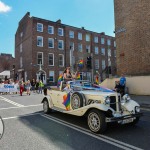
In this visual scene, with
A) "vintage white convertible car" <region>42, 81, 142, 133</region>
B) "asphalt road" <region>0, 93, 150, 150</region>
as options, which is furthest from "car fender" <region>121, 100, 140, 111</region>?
"asphalt road" <region>0, 93, 150, 150</region>

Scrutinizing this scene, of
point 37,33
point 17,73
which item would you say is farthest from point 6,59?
point 37,33

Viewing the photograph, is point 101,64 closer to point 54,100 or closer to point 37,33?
point 37,33

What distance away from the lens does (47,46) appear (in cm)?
3466

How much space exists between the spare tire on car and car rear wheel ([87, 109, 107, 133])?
0.60 m

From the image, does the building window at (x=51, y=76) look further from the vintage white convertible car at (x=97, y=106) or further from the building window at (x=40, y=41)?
the vintage white convertible car at (x=97, y=106)

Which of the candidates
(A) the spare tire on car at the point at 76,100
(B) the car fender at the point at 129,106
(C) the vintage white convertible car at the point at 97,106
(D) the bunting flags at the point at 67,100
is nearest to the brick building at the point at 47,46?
(D) the bunting flags at the point at 67,100

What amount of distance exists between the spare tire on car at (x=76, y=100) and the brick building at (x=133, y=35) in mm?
10707

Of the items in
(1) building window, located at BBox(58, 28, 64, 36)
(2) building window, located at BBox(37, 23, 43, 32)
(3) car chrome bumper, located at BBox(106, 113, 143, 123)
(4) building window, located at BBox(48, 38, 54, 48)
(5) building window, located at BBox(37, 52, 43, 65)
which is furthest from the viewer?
(1) building window, located at BBox(58, 28, 64, 36)

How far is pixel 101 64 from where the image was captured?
1766 inches

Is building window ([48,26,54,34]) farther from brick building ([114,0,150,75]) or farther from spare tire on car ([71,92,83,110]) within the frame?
spare tire on car ([71,92,83,110])

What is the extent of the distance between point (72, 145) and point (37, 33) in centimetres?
3162

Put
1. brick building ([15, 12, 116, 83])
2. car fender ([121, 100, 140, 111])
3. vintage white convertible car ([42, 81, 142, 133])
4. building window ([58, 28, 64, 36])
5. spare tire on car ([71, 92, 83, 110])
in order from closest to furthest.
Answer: vintage white convertible car ([42, 81, 142, 133])
car fender ([121, 100, 140, 111])
spare tire on car ([71, 92, 83, 110])
brick building ([15, 12, 116, 83])
building window ([58, 28, 64, 36])

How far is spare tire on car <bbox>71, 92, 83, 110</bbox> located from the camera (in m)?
6.02

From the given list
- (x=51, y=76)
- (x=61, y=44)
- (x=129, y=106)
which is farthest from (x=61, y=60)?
(x=129, y=106)
